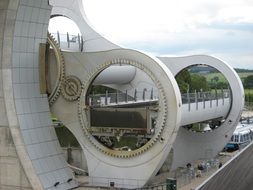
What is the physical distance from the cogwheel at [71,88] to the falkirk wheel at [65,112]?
0.16 feet

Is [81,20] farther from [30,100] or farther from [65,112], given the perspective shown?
[30,100]

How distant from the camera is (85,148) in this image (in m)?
23.6

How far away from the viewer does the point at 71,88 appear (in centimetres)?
2386

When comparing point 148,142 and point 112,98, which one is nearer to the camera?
point 148,142

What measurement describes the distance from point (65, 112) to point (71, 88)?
4.07ft

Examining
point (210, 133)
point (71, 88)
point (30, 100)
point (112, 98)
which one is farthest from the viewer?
point (210, 133)

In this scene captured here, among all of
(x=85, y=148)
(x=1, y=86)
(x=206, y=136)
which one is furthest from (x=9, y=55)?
(x=206, y=136)

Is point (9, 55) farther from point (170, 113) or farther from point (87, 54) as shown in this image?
point (170, 113)

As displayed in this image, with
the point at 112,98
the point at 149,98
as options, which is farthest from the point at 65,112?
the point at 149,98

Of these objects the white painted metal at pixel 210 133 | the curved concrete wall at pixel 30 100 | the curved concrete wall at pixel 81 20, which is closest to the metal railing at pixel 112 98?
the white painted metal at pixel 210 133

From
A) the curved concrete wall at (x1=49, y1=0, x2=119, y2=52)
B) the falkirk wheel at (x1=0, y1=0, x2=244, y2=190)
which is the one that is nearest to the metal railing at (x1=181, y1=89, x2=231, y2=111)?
the falkirk wheel at (x1=0, y1=0, x2=244, y2=190)

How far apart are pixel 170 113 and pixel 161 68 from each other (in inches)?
78.0

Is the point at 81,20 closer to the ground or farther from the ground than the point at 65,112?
farther from the ground

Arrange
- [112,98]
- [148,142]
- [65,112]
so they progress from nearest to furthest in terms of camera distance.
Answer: [148,142]
[65,112]
[112,98]
